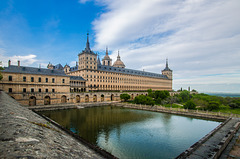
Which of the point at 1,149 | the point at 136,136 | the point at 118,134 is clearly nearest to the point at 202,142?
the point at 136,136

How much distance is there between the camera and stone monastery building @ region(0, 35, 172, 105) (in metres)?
33.2

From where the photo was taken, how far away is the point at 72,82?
156ft

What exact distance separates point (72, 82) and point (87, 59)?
1100 centimetres

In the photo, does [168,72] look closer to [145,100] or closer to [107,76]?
[107,76]

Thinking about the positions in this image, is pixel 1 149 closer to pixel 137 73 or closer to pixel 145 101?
pixel 145 101

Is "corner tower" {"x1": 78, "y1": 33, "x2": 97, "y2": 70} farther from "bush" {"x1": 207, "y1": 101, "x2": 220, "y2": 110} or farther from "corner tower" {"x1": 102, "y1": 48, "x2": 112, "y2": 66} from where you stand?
"bush" {"x1": 207, "y1": 101, "x2": 220, "y2": 110}

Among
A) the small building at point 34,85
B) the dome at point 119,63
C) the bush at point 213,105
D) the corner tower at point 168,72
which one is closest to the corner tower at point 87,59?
the small building at point 34,85

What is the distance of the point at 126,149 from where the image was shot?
528 inches

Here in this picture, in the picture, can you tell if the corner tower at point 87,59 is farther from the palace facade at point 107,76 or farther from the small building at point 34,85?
the small building at point 34,85

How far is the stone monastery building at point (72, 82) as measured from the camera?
33.2m

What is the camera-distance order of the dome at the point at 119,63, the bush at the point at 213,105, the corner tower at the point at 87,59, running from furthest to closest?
1. the dome at the point at 119,63
2. the corner tower at the point at 87,59
3. the bush at the point at 213,105

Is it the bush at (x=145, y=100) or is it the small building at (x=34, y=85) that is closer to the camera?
the small building at (x=34, y=85)

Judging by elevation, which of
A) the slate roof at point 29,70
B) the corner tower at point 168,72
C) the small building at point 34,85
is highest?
the corner tower at point 168,72

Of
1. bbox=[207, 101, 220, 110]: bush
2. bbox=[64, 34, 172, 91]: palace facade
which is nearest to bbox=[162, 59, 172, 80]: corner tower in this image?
bbox=[64, 34, 172, 91]: palace facade
